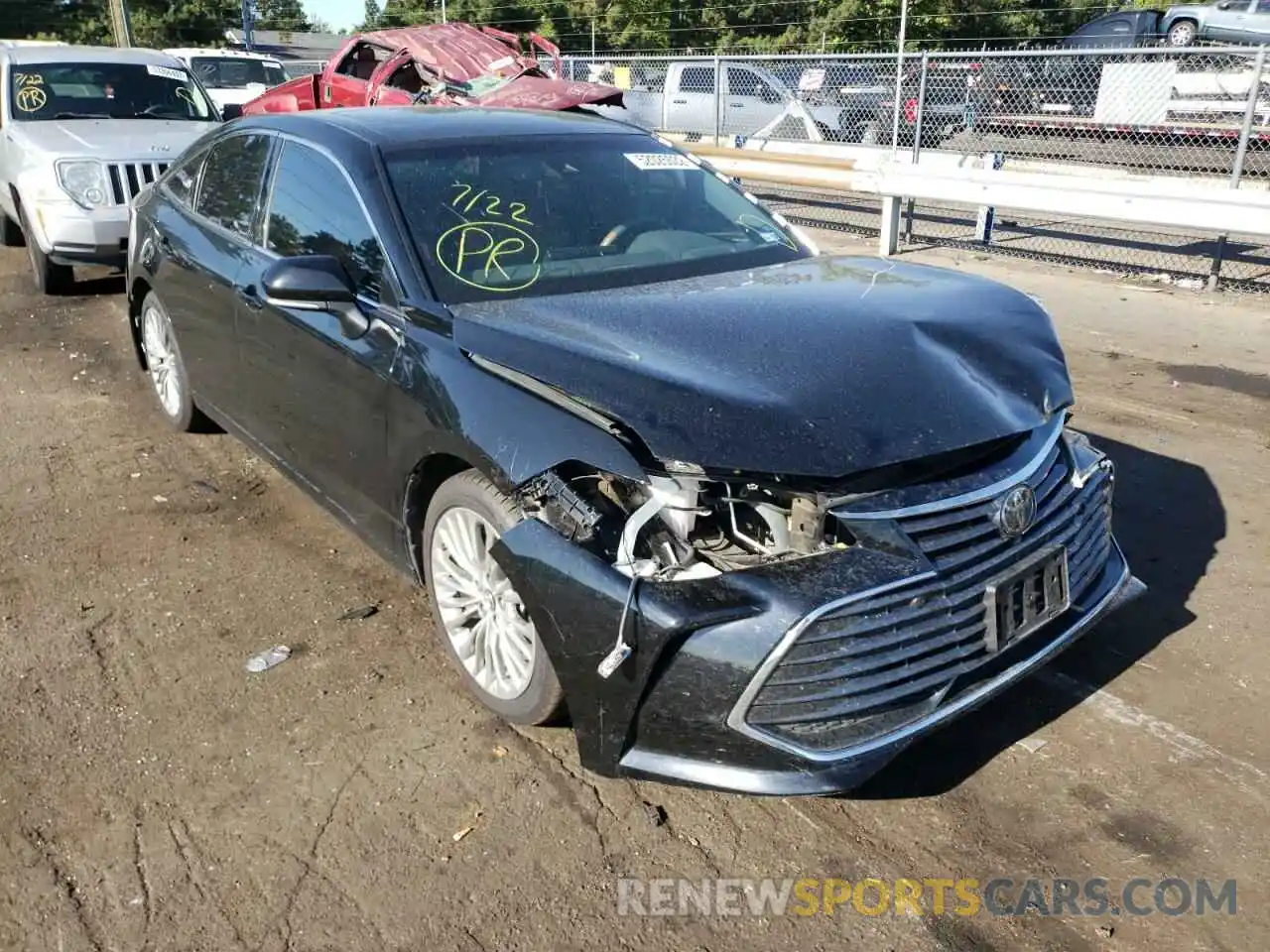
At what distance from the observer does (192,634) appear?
3.86 m

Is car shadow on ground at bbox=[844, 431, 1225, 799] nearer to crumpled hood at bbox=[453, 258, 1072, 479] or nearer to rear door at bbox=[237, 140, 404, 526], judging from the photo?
crumpled hood at bbox=[453, 258, 1072, 479]

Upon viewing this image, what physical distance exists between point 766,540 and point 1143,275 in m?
8.12

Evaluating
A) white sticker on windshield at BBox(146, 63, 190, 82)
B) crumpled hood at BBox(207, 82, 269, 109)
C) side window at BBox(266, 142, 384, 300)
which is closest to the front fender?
side window at BBox(266, 142, 384, 300)

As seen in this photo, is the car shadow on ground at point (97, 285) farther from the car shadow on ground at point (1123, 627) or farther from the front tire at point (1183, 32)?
the front tire at point (1183, 32)

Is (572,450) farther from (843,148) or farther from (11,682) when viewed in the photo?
(843,148)

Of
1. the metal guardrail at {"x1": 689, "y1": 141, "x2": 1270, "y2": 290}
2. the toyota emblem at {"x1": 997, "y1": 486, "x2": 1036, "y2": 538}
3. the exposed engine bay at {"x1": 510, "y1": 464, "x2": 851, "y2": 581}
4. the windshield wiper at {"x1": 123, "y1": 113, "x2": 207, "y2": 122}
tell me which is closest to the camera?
the exposed engine bay at {"x1": 510, "y1": 464, "x2": 851, "y2": 581}

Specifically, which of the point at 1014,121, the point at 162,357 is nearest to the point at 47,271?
the point at 162,357

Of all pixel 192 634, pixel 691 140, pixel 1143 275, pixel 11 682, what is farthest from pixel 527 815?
pixel 691 140

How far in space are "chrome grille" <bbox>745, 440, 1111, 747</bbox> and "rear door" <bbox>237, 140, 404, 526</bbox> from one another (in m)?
1.66

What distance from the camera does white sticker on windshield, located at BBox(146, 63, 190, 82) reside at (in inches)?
382

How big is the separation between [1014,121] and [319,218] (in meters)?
12.3

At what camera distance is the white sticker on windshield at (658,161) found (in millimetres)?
4305

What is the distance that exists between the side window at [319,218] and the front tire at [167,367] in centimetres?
144

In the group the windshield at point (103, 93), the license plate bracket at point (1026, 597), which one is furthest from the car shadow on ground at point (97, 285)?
A: the license plate bracket at point (1026, 597)
